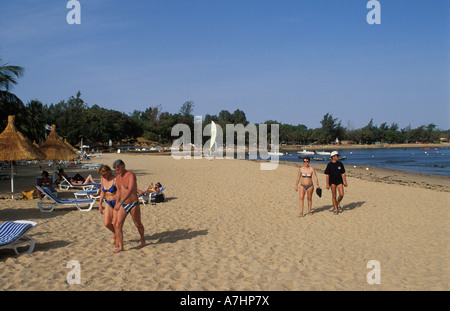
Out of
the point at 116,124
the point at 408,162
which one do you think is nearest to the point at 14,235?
the point at 408,162

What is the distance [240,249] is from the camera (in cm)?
567

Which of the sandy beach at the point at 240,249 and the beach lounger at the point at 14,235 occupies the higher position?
the beach lounger at the point at 14,235

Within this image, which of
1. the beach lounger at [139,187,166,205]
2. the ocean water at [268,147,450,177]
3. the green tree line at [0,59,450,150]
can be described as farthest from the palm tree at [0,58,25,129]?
the ocean water at [268,147,450,177]

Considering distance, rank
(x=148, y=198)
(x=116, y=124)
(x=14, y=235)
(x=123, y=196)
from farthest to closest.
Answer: (x=116, y=124) < (x=148, y=198) < (x=123, y=196) < (x=14, y=235)

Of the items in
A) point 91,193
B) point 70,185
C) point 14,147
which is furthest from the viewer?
point 70,185

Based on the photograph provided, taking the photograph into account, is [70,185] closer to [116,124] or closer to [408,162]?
[408,162]

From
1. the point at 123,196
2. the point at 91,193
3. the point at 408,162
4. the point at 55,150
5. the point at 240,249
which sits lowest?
the point at 408,162

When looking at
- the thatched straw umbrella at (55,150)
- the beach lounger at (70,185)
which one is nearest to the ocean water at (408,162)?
the beach lounger at (70,185)

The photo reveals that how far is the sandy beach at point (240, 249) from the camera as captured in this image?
4.24 metres

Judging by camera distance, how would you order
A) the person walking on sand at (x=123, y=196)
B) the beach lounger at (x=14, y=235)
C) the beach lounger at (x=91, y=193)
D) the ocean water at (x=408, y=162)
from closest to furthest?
the beach lounger at (x=14, y=235) → the person walking on sand at (x=123, y=196) → the beach lounger at (x=91, y=193) → the ocean water at (x=408, y=162)

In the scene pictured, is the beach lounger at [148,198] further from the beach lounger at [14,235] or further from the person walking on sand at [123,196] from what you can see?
the person walking on sand at [123,196]

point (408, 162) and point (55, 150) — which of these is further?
point (408, 162)

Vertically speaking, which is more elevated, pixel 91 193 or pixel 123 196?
pixel 123 196
